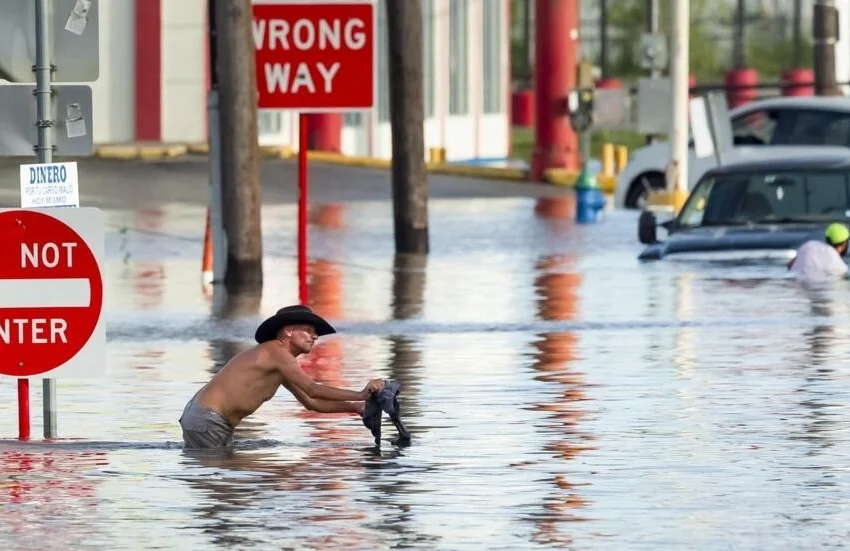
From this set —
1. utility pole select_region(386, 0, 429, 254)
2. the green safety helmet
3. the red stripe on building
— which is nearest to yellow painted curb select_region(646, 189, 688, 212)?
utility pole select_region(386, 0, 429, 254)

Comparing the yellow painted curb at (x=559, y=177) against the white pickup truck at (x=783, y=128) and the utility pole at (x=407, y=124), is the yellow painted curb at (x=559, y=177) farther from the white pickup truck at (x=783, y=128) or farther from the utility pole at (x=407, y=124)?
the utility pole at (x=407, y=124)

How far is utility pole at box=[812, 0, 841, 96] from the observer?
45.4 m

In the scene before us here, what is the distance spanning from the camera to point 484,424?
613 inches

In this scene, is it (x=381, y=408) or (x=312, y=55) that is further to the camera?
(x=312, y=55)

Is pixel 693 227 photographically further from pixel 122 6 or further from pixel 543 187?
pixel 122 6

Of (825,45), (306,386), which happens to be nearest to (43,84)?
(306,386)

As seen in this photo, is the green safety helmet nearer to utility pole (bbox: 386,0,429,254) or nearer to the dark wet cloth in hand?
utility pole (bbox: 386,0,429,254)

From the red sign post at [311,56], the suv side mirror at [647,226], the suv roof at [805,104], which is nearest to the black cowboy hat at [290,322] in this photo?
the red sign post at [311,56]

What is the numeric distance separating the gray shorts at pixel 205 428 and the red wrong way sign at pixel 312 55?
29.2 feet

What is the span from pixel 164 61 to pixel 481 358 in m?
31.4

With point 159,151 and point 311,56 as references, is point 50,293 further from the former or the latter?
point 159,151

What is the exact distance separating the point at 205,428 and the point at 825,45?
106ft

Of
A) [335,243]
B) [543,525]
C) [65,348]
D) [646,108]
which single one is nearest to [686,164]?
[646,108]

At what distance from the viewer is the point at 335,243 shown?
112 ft
